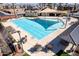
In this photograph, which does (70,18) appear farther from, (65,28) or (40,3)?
(40,3)

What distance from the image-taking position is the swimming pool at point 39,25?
5930mm

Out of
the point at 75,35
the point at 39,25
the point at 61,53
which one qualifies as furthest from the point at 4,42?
the point at 75,35

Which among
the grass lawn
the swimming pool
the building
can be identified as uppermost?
the swimming pool

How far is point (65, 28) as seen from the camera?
5922mm

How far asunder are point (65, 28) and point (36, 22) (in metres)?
0.65

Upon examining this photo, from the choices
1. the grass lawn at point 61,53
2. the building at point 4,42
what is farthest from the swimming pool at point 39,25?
the grass lawn at point 61,53

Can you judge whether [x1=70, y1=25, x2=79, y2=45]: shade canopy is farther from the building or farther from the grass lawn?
the building

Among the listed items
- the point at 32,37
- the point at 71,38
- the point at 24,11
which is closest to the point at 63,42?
the point at 71,38

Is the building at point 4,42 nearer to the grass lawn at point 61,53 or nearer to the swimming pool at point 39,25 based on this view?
the swimming pool at point 39,25

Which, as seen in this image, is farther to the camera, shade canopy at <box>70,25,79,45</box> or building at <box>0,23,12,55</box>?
building at <box>0,23,12,55</box>

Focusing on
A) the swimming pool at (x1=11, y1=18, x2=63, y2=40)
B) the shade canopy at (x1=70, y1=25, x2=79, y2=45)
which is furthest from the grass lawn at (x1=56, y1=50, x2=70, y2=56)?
the swimming pool at (x1=11, y1=18, x2=63, y2=40)

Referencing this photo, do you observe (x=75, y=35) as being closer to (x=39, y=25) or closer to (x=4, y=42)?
(x=39, y=25)

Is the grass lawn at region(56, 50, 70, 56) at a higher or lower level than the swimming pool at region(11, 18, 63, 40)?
lower

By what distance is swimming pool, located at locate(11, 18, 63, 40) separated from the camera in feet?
19.5
